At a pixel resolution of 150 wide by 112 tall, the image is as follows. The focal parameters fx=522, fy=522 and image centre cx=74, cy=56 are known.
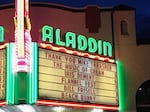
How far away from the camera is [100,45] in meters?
24.5

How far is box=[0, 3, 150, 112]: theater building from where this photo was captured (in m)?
20.4

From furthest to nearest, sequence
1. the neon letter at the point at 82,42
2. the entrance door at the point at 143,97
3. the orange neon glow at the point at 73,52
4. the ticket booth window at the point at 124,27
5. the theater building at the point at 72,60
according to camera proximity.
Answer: the ticket booth window at the point at 124,27
the entrance door at the point at 143,97
the neon letter at the point at 82,42
the orange neon glow at the point at 73,52
the theater building at the point at 72,60

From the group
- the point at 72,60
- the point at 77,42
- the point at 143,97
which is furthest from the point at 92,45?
the point at 143,97

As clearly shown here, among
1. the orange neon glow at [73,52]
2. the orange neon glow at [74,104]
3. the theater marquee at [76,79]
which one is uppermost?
the orange neon glow at [73,52]

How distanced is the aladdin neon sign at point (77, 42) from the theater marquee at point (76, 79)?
53 centimetres

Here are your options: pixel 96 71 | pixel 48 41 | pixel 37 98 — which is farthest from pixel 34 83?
pixel 96 71

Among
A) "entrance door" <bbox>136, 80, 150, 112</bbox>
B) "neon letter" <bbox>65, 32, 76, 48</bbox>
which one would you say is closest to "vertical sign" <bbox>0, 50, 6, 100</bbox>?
"neon letter" <bbox>65, 32, 76, 48</bbox>

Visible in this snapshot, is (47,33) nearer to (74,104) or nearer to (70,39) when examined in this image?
(70,39)

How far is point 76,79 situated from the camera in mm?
22766

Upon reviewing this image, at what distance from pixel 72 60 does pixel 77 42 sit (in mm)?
1050

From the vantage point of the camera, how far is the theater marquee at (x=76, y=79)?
21312 millimetres

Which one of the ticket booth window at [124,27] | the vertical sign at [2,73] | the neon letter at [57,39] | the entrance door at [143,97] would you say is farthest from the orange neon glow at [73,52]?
the entrance door at [143,97]

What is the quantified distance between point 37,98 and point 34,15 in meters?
5.64

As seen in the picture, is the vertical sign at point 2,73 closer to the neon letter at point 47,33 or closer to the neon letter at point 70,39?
the neon letter at point 47,33
